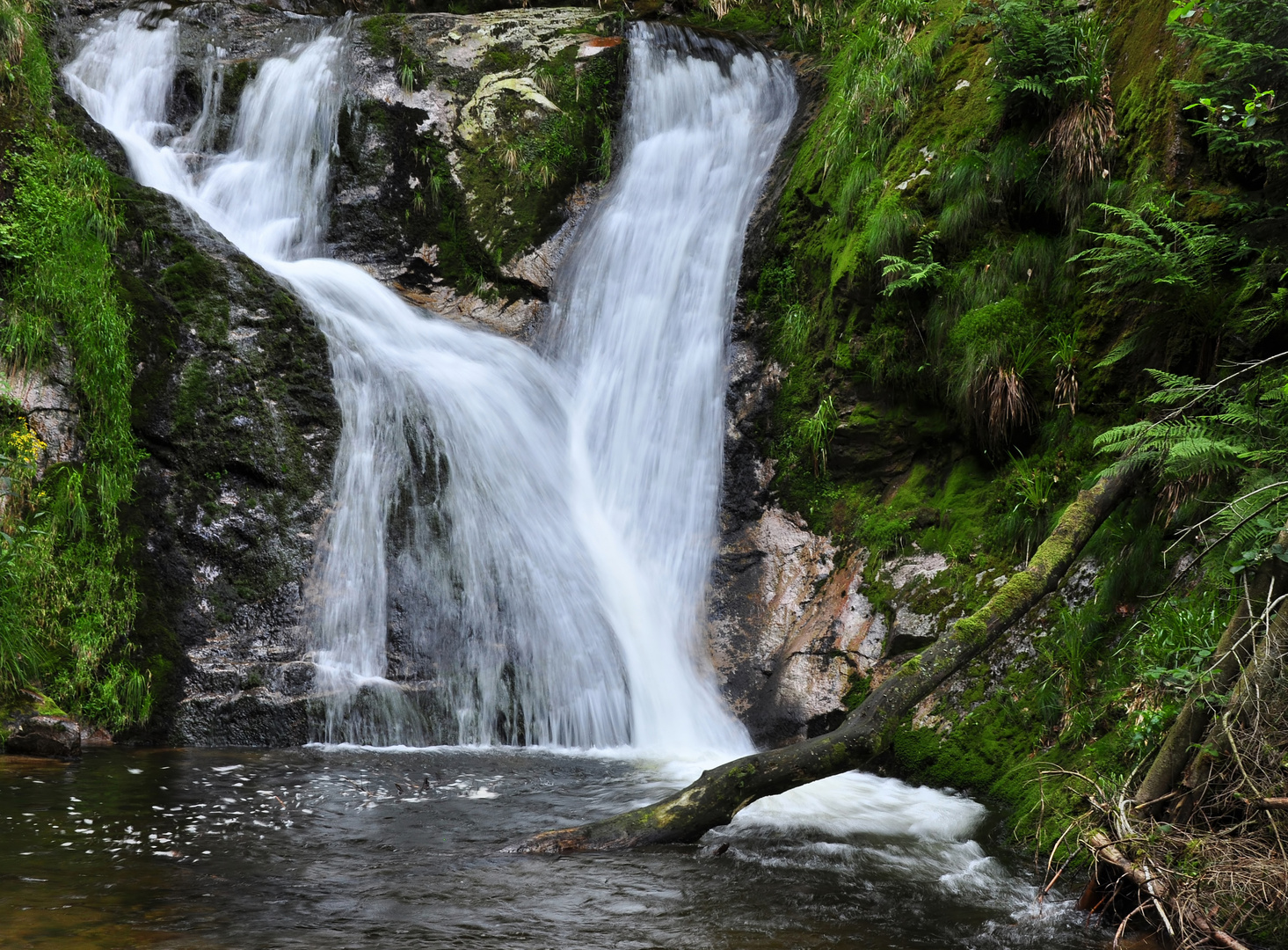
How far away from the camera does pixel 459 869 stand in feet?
13.6

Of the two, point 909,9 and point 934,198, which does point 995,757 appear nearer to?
point 934,198

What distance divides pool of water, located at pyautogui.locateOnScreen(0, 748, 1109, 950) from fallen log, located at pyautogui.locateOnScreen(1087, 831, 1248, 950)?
12.7 inches

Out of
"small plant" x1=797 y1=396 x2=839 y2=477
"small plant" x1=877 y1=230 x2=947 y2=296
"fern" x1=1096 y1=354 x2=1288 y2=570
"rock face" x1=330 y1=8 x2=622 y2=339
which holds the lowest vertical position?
"fern" x1=1096 y1=354 x2=1288 y2=570

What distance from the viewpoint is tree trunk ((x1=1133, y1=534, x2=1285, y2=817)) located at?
11.2 ft

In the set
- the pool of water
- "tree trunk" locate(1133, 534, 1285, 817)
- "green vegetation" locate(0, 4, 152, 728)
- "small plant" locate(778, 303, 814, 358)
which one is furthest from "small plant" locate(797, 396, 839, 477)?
"green vegetation" locate(0, 4, 152, 728)

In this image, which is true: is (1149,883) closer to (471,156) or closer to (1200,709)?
(1200,709)

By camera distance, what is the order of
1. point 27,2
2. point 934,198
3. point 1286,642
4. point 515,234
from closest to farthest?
point 1286,642
point 934,198
point 27,2
point 515,234

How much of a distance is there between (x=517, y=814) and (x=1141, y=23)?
689cm

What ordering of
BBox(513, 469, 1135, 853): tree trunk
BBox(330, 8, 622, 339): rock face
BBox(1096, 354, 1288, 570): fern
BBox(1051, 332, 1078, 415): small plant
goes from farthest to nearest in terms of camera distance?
BBox(330, 8, 622, 339): rock face → BBox(1051, 332, 1078, 415): small plant → BBox(513, 469, 1135, 853): tree trunk → BBox(1096, 354, 1288, 570): fern

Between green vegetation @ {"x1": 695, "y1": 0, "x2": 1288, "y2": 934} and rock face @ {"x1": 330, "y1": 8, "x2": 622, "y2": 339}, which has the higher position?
rock face @ {"x1": 330, "y1": 8, "x2": 622, "y2": 339}

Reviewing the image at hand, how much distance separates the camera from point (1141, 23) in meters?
6.35

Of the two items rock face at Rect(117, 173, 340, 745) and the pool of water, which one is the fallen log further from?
rock face at Rect(117, 173, 340, 745)

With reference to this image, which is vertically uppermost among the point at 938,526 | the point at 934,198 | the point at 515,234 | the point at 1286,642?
the point at 515,234

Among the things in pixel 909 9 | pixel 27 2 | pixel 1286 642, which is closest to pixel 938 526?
pixel 1286 642
